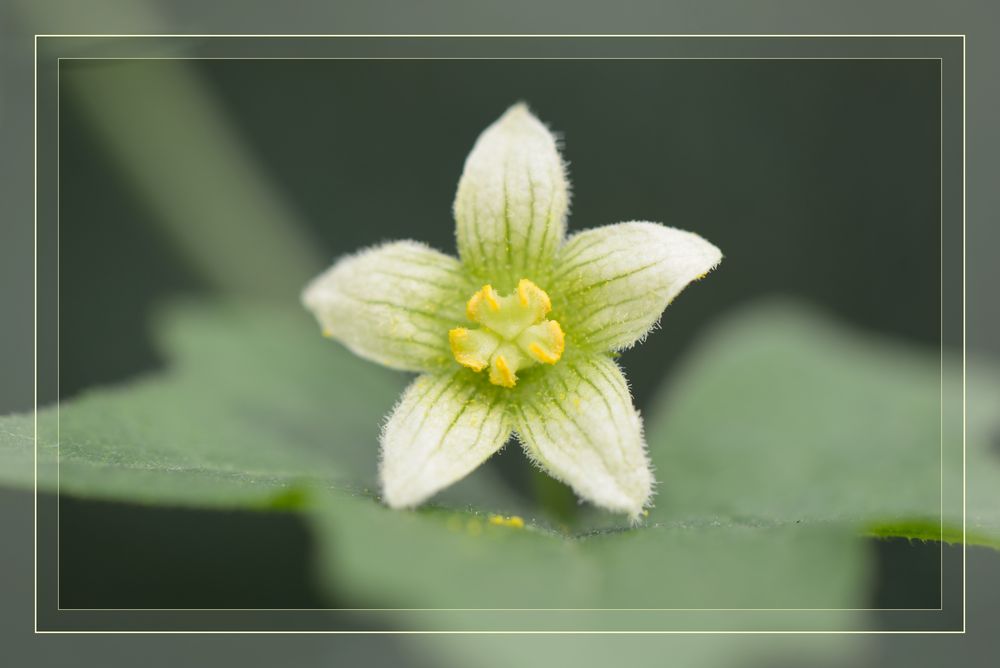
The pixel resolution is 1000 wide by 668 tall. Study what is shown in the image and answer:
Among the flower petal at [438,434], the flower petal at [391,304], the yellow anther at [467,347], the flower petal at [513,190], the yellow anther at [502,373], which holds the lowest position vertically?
the flower petal at [438,434]

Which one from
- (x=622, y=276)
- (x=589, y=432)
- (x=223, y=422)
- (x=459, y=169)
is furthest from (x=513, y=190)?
(x=459, y=169)

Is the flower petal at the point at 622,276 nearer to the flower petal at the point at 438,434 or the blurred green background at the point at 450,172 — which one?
the flower petal at the point at 438,434

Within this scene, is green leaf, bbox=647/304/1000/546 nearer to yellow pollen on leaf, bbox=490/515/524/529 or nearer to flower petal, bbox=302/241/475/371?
yellow pollen on leaf, bbox=490/515/524/529

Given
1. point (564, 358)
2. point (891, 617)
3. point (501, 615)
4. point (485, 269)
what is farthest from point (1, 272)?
point (891, 617)

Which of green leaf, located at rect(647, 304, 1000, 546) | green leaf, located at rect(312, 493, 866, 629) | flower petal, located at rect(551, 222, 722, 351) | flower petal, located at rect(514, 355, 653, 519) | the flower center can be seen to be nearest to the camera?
green leaf, located at rect(312, 493, 866, 629)

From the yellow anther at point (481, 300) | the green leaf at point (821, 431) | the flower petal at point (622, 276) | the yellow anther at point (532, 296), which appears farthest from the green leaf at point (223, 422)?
the green leaf at point (821, 431)

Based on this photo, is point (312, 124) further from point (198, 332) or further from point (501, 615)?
point (501, 615)

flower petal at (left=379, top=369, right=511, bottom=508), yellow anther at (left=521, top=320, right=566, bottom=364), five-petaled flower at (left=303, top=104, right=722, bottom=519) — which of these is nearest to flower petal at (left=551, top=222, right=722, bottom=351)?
five-petaled flower at (left=303, top=104, right=722, bottom=519)

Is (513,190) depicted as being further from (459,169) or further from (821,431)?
(459,169)
